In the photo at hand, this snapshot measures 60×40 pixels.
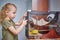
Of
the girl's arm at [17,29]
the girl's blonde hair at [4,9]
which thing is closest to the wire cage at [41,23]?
the girl's arm at [17,29]

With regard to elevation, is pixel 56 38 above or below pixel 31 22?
below

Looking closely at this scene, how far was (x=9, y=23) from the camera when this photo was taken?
65 centimetres

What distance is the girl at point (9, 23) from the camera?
651 millimetres

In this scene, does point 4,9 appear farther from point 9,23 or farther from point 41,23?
point 41,23

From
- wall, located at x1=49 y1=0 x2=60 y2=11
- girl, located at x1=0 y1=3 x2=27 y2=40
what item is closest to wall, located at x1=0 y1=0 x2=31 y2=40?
girl, located at x1=0 y1=3 x2=27 y2=40

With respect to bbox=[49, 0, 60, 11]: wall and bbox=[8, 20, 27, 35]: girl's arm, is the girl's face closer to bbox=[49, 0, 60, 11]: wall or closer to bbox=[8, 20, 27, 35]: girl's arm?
bbox=[8, 20, 27, 35]: girl's arm

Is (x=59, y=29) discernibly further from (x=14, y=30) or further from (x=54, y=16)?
(x=14, y=30)

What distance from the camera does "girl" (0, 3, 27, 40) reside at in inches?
25.6

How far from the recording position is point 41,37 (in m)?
0.68

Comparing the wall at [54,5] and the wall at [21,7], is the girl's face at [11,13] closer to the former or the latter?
the wall at [21,7]

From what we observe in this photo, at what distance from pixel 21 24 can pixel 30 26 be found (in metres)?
0.06

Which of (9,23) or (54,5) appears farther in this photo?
(54,5)

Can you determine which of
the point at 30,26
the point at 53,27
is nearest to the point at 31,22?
the point at 30,26

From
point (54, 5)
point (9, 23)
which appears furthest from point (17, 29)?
point (54, 5)
